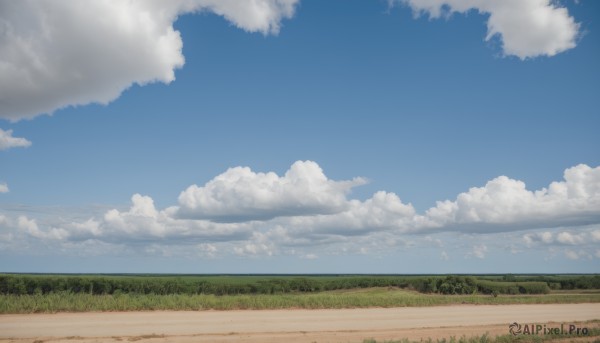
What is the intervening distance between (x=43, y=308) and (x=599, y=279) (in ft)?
247

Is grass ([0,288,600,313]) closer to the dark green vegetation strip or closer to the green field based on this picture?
the green field

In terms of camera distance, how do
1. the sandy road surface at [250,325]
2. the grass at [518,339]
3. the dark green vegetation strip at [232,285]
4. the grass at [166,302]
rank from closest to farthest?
1. the grass at [518,339]
2. the sandy road surface at [250,325]
3. the grass at [166,302]
4. the dark green vegetation strip at [232,285]

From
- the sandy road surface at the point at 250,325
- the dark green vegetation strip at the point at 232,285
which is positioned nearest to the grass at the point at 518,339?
the sandy road surface at the point at 250,325

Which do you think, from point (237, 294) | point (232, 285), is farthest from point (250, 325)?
point (232, 285)

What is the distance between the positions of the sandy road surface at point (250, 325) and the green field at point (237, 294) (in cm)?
195

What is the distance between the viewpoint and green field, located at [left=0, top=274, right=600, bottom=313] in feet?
97.3

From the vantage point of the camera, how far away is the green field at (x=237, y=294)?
2967cm

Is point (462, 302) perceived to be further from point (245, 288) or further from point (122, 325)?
point (122, 325)

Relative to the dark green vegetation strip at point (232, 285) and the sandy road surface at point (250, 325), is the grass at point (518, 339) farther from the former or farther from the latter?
the dark green vegetation strip at point (232, 285)

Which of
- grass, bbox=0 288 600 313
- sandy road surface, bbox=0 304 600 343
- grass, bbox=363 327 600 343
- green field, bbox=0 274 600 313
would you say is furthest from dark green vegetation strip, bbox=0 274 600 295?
grass, bbox=363 327 600 343

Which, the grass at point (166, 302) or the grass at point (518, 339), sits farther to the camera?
the grass at point (166, 302)

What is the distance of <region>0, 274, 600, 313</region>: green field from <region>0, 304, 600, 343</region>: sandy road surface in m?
1.95

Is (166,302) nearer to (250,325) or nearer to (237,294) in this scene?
(250,325)

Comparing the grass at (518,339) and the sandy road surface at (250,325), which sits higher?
the grass at (518,339)
